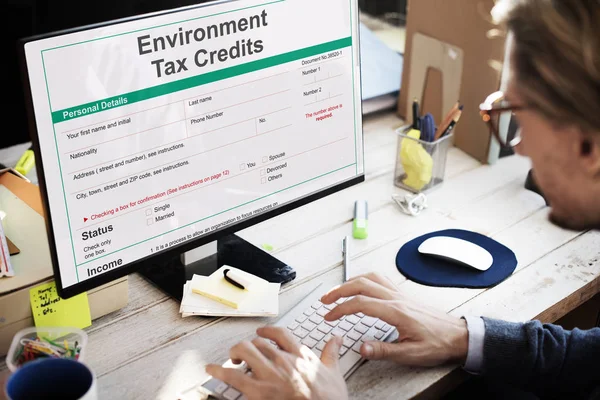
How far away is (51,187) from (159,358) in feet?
0.99

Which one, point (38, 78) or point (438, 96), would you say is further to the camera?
point (438, 96)

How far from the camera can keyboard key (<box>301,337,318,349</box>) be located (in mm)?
1019

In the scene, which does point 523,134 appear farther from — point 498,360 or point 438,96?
point 438,96

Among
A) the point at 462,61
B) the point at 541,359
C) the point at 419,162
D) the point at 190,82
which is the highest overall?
the point at 190,82

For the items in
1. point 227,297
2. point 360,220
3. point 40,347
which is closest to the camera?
point 40,347

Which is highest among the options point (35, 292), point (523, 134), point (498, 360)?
point (523, 134)

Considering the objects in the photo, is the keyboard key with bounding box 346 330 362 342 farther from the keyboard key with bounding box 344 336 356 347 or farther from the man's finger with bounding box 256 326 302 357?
the man's finger with bounding box 256 326 302 357

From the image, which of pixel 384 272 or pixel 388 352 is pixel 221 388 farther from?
pixel 384 272

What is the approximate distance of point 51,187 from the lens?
0.92 meters

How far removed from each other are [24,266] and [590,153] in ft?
2.71

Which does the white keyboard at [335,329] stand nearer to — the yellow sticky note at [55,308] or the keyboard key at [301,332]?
the keyboard key at [301,332]

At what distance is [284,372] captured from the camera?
899 millimetres

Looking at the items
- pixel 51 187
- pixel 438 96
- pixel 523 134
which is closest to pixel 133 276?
pixel 51 187

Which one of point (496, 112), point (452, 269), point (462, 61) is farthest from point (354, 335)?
point (462, 61)
